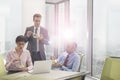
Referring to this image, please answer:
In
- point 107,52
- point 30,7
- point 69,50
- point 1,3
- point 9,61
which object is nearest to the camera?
point 9,61

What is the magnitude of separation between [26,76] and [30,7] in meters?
2.66

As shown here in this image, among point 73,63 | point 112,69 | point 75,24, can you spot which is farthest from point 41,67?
point 75,24

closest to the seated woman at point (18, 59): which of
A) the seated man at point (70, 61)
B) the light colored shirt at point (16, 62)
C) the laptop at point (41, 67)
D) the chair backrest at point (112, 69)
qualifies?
the light colored shirt at point (16, 62)

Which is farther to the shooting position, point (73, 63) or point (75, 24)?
point (75, 24)

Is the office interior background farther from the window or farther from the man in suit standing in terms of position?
the man in suit standing

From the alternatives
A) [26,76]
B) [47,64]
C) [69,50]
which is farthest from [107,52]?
[26,76]

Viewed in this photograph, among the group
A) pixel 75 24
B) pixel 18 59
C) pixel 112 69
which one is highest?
pixel 75 24

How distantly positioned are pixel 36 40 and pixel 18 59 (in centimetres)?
82

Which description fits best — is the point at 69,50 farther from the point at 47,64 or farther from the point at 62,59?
the point at 47,64

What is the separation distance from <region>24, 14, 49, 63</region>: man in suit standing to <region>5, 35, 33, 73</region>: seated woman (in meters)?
0.61

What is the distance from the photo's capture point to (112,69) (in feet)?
9.41

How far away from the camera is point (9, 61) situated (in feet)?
10.6

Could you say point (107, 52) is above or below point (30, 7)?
→ below

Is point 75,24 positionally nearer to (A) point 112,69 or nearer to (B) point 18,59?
(B) point 18,59
